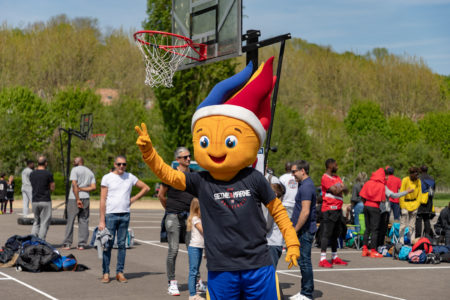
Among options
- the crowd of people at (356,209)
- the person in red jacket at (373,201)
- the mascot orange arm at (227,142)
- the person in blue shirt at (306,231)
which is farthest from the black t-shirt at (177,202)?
the person in red jacket at (373,201)

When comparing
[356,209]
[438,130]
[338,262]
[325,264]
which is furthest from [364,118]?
[325,264]

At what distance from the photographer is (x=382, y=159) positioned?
47938mm

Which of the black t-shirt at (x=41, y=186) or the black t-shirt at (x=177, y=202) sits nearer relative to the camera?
the black t-shirt at (x=177, y=202)

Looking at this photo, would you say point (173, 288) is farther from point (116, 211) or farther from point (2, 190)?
point (2, 190)

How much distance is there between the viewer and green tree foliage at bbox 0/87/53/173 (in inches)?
1793

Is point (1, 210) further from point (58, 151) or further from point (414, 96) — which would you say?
point (414, 96)

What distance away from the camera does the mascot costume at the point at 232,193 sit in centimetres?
527

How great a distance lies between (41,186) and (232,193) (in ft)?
27.8

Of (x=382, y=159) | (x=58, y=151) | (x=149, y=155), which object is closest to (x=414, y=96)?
(x=382, y=159)

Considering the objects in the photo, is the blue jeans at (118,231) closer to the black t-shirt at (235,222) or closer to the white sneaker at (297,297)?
the white sneaker at (297,297)

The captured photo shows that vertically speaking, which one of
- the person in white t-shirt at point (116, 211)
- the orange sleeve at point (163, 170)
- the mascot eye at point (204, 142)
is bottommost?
the person in white t-shirt at point (116, 211)

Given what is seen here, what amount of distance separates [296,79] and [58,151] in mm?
28541

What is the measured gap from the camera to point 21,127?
152ft

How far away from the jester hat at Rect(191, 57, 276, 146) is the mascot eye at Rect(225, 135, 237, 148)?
0.69 feet
